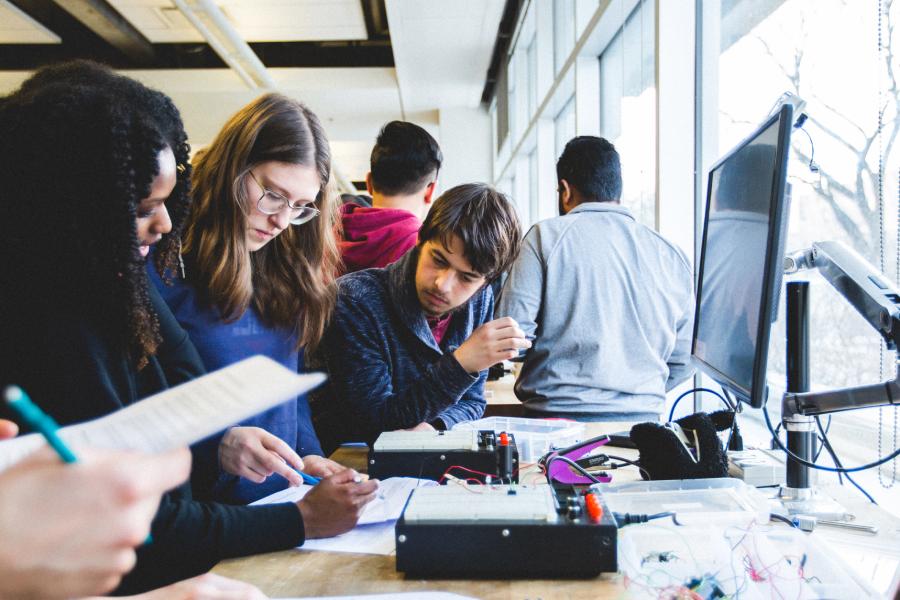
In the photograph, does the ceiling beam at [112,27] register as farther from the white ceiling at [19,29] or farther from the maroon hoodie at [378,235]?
the maroon hoodie at [378,235]

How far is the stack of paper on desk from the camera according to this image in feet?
2.93

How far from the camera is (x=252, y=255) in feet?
5.04

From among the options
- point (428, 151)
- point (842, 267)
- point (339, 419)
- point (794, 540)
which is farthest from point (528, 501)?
point (428, 151)

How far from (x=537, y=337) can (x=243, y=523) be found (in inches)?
50.3

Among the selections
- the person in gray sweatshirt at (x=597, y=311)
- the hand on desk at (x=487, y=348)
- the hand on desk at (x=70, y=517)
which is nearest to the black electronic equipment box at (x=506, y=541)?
the hand on desk at (x=70, y=517)

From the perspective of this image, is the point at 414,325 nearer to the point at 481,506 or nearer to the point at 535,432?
the point at 535,432

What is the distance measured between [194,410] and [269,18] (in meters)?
6.23

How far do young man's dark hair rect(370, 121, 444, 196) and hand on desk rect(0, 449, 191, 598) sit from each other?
202cm

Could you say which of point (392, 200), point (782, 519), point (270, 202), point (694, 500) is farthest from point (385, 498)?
point (392, 200)

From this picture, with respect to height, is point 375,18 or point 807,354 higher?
point 375,18

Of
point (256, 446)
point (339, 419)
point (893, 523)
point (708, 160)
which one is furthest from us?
point (708, 160)

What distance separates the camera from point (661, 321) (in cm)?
197

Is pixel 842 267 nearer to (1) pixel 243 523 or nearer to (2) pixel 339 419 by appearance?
(1) pixel 243 523

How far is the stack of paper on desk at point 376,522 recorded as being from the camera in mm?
892
